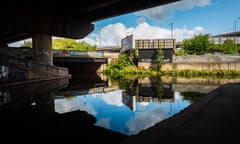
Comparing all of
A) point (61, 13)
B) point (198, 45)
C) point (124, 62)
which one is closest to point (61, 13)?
point (61, 13)

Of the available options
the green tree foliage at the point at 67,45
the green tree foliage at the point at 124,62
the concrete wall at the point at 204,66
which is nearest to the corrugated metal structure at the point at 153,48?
the concrete wall at the point at 204,66

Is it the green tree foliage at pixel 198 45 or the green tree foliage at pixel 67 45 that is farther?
→ the green tree foliage at pixel 67 45

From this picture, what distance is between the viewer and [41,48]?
66.6ft

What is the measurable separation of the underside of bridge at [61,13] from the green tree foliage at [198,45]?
3735 centimetres

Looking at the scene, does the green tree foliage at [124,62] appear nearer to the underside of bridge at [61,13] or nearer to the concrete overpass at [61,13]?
the concrete overpass at [61,13]

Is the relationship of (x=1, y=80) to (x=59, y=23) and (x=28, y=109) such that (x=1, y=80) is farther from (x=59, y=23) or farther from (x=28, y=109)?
(x=28, y=109)

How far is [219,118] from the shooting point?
15.9 feet

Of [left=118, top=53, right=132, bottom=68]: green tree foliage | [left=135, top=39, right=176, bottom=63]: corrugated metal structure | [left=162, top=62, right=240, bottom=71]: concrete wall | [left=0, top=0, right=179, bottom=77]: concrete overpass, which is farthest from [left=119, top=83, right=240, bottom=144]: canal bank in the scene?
[left=135, top=39, right=176, bottom=63]: corrugated metal structure

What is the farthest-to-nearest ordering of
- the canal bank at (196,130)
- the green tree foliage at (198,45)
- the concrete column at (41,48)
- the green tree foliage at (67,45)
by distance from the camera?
the green tree foliage at (67,45)
the green tree foliage at (198,45)
the concrete column at (41,48)
the canal bank at (196,130)

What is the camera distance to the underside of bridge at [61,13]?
12519mm

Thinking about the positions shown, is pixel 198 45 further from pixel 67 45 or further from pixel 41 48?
pixel 67 45

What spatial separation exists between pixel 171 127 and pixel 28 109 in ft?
21.5

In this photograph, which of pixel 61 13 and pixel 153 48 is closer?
pixel 61 13

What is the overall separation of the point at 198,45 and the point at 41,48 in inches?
1590
